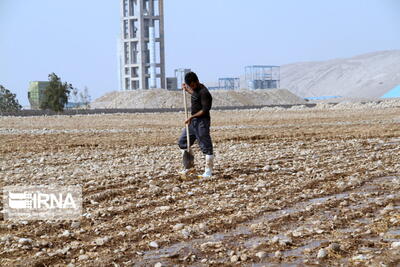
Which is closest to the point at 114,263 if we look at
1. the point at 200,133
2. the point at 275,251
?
the point at 275,251

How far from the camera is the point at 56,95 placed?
73.7m

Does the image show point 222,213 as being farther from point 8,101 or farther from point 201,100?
point 8,101

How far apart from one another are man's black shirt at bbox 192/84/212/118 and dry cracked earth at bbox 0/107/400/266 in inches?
52.1

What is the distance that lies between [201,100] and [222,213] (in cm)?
359

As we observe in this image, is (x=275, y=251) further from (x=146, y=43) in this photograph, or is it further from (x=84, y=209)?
(x=146, y=43)

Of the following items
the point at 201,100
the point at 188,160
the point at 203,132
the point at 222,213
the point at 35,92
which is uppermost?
the point at 35,92

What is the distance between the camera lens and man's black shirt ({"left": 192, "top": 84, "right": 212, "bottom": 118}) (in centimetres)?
1262

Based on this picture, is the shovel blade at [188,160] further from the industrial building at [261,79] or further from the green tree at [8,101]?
the industrial building at [261,79]

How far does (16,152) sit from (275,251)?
47.8 feet

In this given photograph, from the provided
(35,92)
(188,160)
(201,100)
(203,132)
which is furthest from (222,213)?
(35,92)

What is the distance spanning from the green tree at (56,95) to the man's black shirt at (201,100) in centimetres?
6255

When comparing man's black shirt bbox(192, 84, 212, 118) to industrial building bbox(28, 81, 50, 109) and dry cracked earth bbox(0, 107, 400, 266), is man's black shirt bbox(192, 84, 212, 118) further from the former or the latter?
industrial building bbox(28, 81, 50, 109)

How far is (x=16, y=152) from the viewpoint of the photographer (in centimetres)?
2053

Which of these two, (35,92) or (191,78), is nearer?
(191,78)
